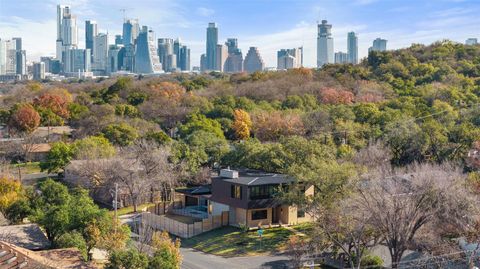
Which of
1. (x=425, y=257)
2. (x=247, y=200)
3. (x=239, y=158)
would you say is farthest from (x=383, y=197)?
(x=239, y=158)

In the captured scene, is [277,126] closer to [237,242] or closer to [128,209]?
[128,209]

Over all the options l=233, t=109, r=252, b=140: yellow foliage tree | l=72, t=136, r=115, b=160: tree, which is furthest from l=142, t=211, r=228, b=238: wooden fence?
l=233, t=109, r=252, b=140: yellow foliage tree

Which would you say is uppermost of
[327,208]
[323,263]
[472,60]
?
[472,60]

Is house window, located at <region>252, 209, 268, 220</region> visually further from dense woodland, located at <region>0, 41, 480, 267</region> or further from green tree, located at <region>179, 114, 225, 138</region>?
green tree, located at <region>179, 114, 225, 138</region>

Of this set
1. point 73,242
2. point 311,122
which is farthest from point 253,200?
point 311,122

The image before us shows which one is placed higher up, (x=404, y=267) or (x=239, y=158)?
(x=239, y=158)

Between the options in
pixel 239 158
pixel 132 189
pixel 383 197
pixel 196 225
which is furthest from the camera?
pixel 239 158

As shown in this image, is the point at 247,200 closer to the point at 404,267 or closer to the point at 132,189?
the point at 132,189
